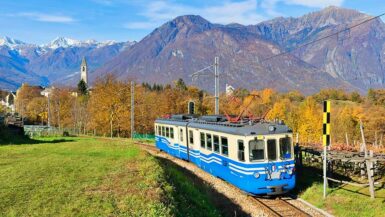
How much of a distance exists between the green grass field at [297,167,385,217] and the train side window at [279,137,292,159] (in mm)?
2037

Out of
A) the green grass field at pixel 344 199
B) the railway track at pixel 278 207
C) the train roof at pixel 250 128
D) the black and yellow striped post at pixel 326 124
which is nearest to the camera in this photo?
the green grass field at pixel 344 199

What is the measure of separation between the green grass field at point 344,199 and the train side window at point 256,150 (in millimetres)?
2792

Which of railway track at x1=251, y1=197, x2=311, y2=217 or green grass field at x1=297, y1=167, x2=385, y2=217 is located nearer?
green grass field at x1=297, y1=167, x2=385, y2=217

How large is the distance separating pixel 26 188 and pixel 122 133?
197 ft

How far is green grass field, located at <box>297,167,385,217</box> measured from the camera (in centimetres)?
1562

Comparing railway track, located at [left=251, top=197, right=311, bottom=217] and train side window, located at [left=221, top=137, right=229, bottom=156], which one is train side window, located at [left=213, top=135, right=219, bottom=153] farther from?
railway track, located at [left=251, top=197, right=311, bottom=217]

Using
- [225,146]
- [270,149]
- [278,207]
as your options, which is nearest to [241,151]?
[270,149]

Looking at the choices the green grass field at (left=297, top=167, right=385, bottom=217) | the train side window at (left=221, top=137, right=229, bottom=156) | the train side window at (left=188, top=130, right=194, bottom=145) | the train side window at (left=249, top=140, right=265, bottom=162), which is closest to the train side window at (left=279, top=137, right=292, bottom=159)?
the train side window at (left=249, top=140, right=265, bottom=162)

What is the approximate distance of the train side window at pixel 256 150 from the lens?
18172 mm

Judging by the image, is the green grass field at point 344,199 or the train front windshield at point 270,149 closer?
the green grass field at point 344,199

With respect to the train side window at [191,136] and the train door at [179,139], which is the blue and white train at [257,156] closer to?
the train side window at [191,136]

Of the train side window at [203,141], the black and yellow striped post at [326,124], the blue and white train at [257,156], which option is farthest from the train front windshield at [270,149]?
the train side window at [203,141]

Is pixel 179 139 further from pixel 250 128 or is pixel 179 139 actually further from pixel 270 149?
pixel 270 149

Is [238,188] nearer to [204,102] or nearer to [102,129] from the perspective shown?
[102,129]
